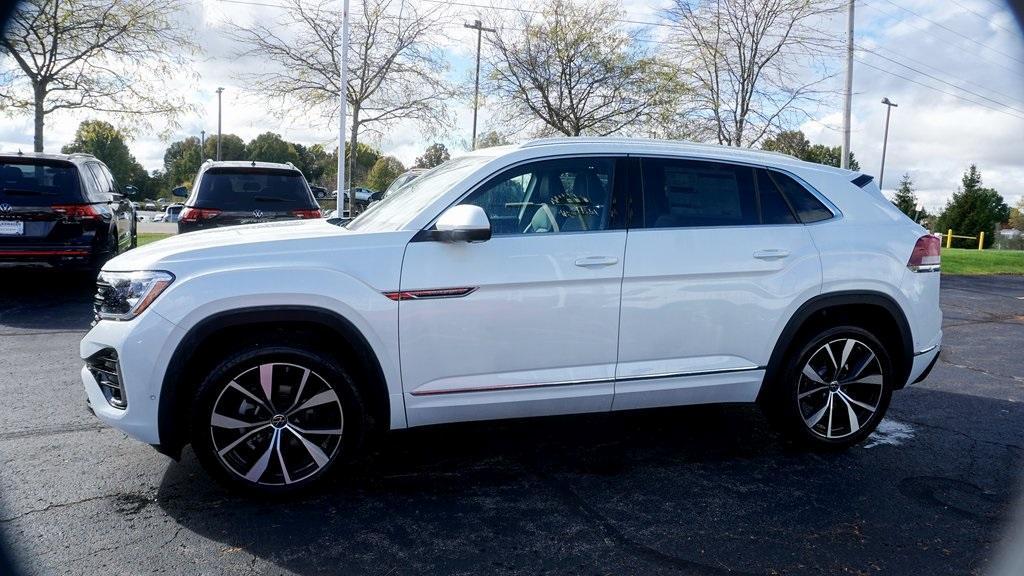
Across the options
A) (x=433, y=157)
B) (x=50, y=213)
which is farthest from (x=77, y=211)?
(x=433, y=157)

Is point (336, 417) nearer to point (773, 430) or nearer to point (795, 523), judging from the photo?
point (795, 523)

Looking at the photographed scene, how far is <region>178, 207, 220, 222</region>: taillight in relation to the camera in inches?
354

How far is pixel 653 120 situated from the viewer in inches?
730

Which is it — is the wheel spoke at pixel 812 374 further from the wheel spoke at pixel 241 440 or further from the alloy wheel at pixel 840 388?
the wheel spoke at pixel 241 440

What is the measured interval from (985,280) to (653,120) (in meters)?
8.76

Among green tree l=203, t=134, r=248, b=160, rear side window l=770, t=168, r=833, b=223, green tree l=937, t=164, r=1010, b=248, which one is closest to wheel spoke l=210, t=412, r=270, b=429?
rear side window l=770, t=168, r=833, b=223

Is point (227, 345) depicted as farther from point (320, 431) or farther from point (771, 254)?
point (771, 254)

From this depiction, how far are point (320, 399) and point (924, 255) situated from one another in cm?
372

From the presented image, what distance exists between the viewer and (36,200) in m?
8.70

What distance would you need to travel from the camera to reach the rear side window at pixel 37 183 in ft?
28.2

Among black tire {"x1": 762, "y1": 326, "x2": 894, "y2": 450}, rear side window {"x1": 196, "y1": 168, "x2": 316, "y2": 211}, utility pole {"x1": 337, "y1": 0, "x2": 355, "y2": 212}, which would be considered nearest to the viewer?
black tire {"x1": 762, "y1": 326, "x2": 894, "y2": 450}

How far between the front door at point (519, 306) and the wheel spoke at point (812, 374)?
1.30 metres

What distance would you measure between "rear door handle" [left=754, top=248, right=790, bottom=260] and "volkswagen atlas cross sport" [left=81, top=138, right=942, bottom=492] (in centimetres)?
1

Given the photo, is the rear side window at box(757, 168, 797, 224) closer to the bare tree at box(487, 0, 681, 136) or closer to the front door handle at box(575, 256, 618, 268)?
the front door handle at box(575, 256, 618, 268)
